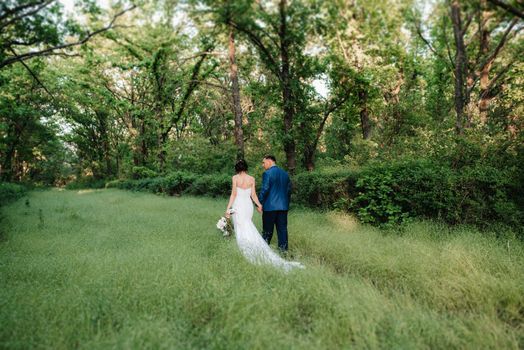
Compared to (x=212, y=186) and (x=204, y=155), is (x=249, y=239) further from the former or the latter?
(x=204, y=155)

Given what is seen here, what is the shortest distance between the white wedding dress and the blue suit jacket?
461 millimetres

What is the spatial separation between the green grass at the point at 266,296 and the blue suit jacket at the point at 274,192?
1.12 m

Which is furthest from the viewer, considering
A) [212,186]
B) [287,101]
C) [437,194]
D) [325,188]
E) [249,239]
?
[212,186]

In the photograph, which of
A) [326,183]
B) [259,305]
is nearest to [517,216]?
[326,183]

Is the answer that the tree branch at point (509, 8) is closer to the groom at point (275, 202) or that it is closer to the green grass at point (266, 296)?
the green grass at point (266, 296)

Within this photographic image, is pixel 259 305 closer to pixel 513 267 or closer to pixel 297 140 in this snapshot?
pixel 513 267

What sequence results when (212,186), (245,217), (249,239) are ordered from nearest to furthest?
(249,239)
(245,217)
(212,186)

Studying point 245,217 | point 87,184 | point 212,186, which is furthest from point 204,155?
point 87,184

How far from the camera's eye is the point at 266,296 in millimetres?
3859

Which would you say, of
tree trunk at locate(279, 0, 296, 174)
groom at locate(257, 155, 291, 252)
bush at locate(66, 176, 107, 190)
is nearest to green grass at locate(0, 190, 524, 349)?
groom at locate(257, 155, 291, 252)

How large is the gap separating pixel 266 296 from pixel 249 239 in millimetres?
2815

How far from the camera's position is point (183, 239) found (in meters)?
7.28

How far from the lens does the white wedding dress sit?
18.0 feet

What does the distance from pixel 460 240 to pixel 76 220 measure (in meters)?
10.9
